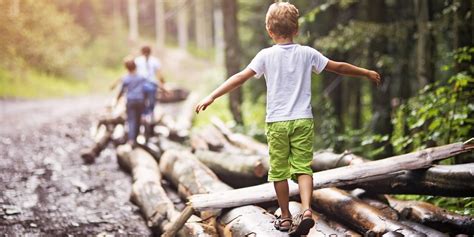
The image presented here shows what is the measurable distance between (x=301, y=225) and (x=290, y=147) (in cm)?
79

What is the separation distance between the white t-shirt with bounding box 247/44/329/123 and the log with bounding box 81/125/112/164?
646 cm

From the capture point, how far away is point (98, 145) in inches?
421

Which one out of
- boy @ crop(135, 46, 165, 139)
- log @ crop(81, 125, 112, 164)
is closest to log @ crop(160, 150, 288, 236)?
log @ crop(81, 125, 112, 164)

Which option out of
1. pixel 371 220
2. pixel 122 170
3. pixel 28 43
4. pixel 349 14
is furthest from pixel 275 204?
Result: pixel 28 43

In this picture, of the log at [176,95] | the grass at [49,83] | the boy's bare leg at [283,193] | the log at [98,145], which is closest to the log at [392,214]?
the boy's bare leg at [283,193]

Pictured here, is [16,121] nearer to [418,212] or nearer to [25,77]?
[25,77]

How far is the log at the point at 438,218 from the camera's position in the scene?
180 inches

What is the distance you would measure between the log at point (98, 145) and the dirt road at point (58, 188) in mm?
184

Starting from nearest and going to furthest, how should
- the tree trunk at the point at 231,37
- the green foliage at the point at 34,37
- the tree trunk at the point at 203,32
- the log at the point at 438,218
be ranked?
the log at the point at 438,218
the tree trunk at the point at 231,37
the green foliage at the point at 34,37
the tree trunk at the point at 203,32

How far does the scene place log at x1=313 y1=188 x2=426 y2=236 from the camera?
14.7ft

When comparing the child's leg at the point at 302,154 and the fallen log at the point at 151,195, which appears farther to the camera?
the fallen log at the point at 151,195

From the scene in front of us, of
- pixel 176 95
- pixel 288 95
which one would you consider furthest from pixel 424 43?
pixel 176 95

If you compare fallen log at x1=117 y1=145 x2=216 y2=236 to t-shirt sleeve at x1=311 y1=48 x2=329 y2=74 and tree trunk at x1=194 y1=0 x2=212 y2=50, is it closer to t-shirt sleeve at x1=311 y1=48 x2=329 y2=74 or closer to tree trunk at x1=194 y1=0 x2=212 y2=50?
t-shirt sleeve at x1=311 y1=48 x2=329 y2=74

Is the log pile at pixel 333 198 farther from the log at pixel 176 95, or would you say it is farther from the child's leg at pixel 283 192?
the log at pixel 176 95
